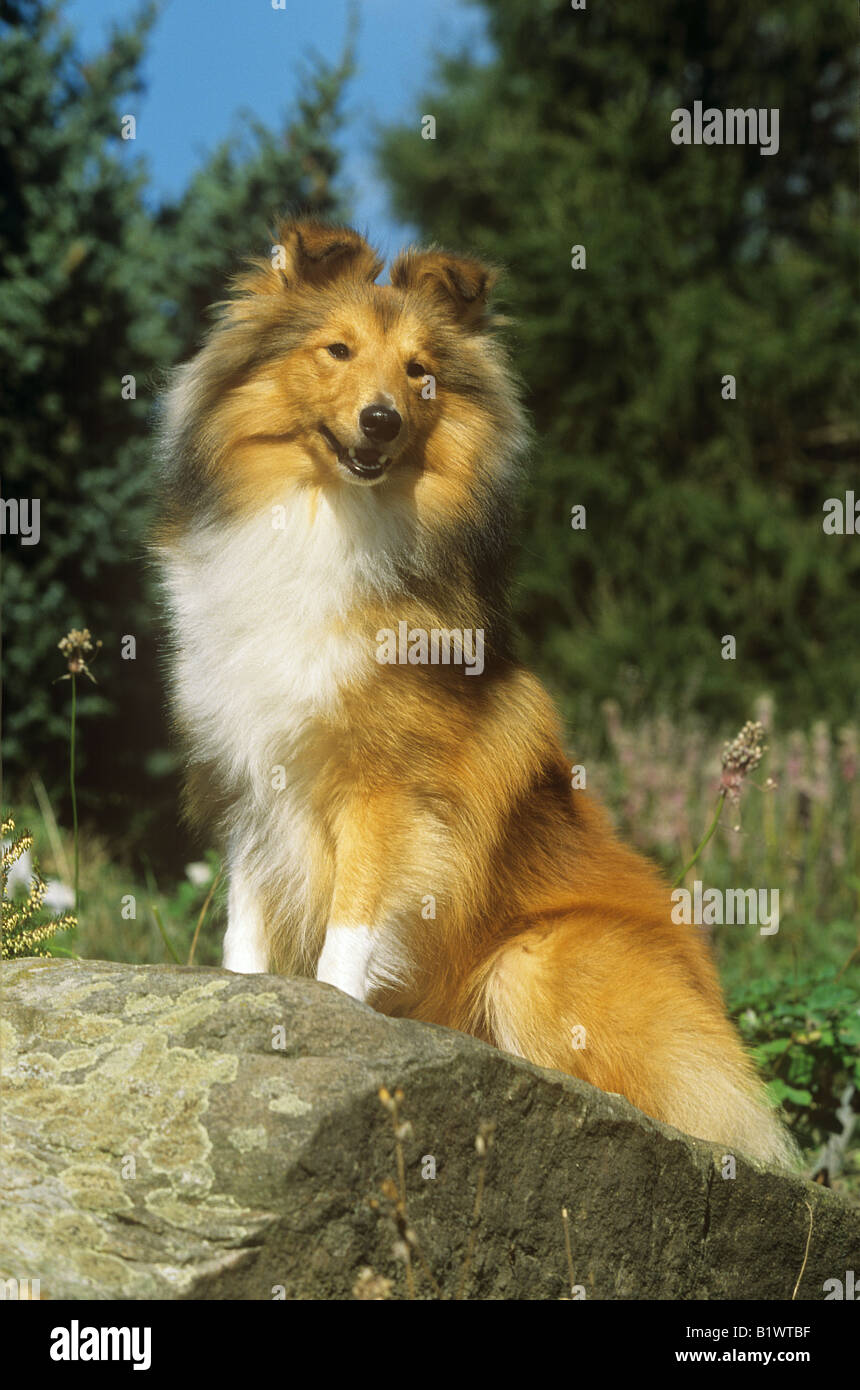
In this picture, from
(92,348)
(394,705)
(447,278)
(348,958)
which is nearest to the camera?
(348,958)

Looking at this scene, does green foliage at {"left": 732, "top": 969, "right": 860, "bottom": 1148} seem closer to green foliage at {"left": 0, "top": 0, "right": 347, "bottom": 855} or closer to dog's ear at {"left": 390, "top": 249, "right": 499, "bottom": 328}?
dog's ear at {"left": 390, "top": 249, "right": 499, "bottom": 328}

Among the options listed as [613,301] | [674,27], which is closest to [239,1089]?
[613,301]

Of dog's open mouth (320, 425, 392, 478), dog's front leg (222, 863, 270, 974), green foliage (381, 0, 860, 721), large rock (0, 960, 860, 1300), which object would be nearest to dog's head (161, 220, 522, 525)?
dog's open mouth (320, 425, 392, 478)

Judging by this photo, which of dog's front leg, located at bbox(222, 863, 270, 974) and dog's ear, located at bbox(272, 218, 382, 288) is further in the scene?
dog's front leg, located at bbox(222, 863, 270, 974)

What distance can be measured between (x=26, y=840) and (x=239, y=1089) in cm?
156

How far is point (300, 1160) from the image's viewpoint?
2.83m

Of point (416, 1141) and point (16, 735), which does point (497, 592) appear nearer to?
point (416, 1141)

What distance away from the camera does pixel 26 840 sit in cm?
420

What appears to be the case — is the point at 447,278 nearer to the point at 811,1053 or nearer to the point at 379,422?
the point at 379,422

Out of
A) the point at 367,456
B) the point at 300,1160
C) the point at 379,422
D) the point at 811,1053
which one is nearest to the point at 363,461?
the point at 367,456

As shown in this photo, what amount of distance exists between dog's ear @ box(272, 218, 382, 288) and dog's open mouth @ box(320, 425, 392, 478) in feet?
1.86

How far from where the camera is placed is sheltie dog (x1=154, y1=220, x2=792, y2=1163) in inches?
152

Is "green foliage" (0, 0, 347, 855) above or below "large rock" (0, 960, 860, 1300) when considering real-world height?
above

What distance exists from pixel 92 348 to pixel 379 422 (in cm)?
509
